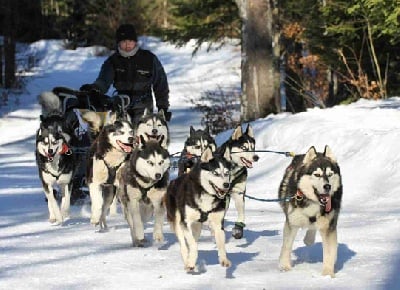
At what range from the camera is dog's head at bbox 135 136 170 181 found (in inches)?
243

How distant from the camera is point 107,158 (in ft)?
23.4

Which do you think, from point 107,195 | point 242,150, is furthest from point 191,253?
point 107,195

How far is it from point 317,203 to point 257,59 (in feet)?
27.8

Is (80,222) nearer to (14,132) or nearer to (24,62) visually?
(14,132)

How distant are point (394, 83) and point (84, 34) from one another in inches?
961

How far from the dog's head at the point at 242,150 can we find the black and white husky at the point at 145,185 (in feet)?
2.36

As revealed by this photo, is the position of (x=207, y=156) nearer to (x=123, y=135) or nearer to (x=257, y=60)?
(x=123, y=135)

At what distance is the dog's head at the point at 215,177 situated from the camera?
17.2 feet

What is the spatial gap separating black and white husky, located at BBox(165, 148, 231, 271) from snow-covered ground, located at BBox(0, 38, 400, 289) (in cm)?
17

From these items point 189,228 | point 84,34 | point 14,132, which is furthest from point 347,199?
point 84,34

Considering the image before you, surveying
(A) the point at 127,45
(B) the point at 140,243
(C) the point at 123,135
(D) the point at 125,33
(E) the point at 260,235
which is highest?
(D) the point at 125,33

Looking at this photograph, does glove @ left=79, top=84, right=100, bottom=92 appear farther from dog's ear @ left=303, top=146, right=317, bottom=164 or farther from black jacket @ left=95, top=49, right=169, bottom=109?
dog's ear @ left=303, top=146, right=317, bottom=164

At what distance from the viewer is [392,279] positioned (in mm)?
4879

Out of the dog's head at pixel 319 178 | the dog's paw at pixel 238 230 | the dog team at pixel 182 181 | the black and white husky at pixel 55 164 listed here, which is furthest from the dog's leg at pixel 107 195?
the dog's head at pixel 319 178
